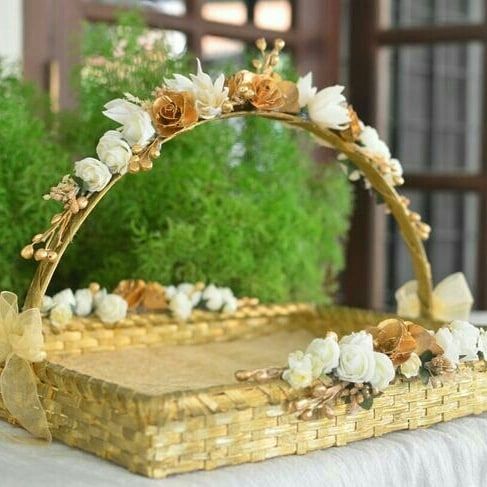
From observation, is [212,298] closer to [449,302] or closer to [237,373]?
[449,302]

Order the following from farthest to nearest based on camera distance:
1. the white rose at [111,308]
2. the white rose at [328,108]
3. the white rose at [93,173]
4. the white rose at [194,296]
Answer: the white rose at [194,296], the white rose at [111,308], the white rose at [328,108], the white rose at [93,173]

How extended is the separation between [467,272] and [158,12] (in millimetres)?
1695

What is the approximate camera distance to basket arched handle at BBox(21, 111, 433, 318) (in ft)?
2.92

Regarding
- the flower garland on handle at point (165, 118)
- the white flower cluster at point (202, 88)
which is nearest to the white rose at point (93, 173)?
the flower garland on handle at point (165, 118)

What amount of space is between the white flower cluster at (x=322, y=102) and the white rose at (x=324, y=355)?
30 centimetres

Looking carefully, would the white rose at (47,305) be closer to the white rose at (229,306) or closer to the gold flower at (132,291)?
the gold flower at (132,291)

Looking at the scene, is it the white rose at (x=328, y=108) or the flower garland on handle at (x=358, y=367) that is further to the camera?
the white rose at (x=328, y=108)

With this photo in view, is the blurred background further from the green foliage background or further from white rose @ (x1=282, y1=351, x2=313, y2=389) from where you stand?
white rose @ (x1=282, y1=351, x2=313, y2=389)

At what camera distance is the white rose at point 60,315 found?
1099 millimetres

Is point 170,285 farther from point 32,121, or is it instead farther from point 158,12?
point 158,12

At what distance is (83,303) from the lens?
115 centimetres

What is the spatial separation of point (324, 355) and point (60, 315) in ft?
1.26

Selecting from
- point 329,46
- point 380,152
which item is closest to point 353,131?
point 380,152

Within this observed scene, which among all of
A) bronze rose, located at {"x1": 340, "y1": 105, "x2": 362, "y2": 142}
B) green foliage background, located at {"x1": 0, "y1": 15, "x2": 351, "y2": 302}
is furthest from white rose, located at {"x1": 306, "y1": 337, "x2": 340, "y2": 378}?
green foliage background, located at {"x1": 0, "y1": 15, "x2": 351, "y2": 302}
